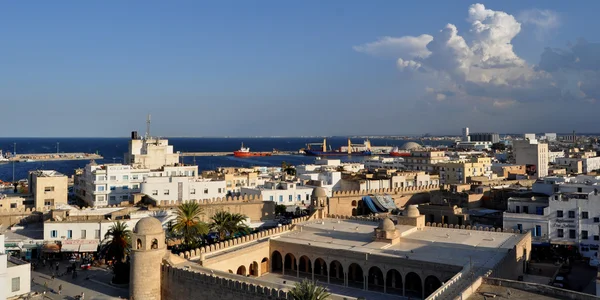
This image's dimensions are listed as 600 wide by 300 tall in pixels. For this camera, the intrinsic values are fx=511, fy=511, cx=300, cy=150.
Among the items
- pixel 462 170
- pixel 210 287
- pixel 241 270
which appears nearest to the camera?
pixel 210 287

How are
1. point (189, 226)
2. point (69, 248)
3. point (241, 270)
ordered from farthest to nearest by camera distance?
point (69, 248), point (189, 226), point (241, 270)

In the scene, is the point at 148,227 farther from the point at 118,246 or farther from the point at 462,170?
the point at 462,170

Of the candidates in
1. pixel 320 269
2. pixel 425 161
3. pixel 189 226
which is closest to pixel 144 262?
pixel 189 226

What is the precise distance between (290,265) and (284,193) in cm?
2254

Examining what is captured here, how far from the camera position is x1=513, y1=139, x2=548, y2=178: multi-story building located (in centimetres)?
8712

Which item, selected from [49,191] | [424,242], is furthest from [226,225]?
[49,191]

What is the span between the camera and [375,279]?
31.6 metres

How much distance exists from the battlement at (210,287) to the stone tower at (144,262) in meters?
0.58

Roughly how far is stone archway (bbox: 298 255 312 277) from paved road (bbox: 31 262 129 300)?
1112cm

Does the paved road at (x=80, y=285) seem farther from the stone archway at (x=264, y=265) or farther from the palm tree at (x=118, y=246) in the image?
the stone archway at (x=264, y=265)

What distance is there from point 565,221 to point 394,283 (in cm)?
1560

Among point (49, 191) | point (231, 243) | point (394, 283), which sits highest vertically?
point (49, 191)

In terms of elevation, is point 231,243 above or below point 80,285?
above

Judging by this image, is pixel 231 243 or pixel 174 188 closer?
pixel 231 243
